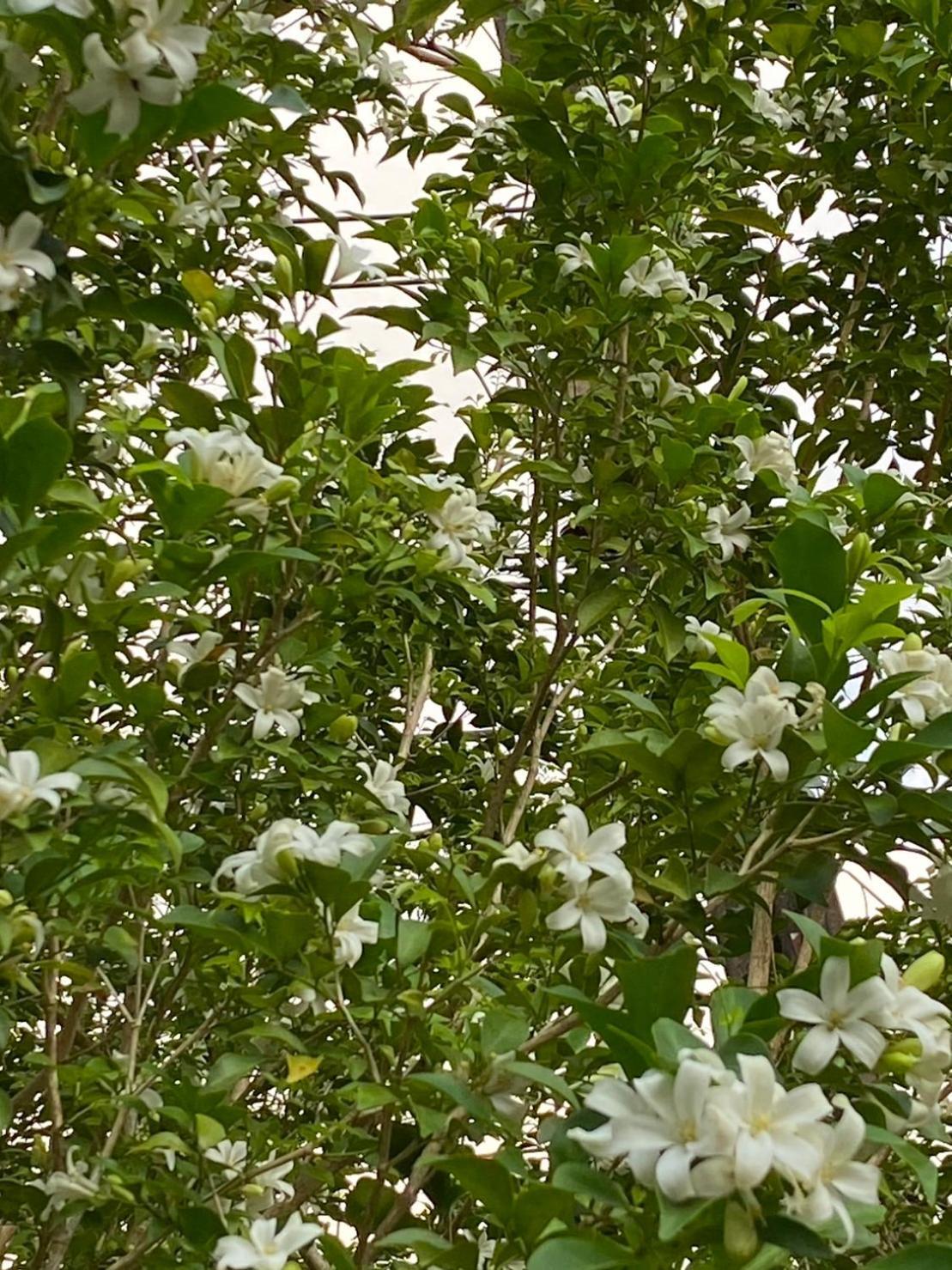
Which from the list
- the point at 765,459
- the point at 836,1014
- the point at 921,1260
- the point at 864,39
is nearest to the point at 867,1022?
the point at 836,1014

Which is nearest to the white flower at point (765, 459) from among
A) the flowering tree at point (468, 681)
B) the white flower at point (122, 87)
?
the flowering tree at point (468, 681)

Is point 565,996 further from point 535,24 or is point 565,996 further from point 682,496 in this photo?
point 535,24

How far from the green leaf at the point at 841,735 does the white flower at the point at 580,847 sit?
159mm

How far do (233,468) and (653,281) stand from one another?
548 mm

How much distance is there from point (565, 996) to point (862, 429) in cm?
141

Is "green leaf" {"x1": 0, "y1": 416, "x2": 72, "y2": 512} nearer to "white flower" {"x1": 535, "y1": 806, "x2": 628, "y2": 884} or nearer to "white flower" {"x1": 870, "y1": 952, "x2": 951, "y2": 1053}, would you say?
"white flower" {"x1": 535, "y1": 806, "x2": 628, "y2": 884}

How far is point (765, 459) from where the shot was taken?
52.9 inches

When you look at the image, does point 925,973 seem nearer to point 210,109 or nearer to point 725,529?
point 725,529

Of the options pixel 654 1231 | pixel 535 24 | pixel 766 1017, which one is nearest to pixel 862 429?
pixel 535 24

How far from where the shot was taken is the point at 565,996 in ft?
2.56

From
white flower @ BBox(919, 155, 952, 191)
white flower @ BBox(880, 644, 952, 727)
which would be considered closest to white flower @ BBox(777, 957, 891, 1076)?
white flower @ BBox(880, 644, 952, 727)

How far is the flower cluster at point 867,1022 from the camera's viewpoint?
74 centimetres

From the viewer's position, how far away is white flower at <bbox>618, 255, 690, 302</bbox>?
1294mm

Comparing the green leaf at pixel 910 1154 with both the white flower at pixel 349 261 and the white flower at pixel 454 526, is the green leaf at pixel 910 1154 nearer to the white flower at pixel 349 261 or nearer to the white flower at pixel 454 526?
the white flower at pixel 454 526
